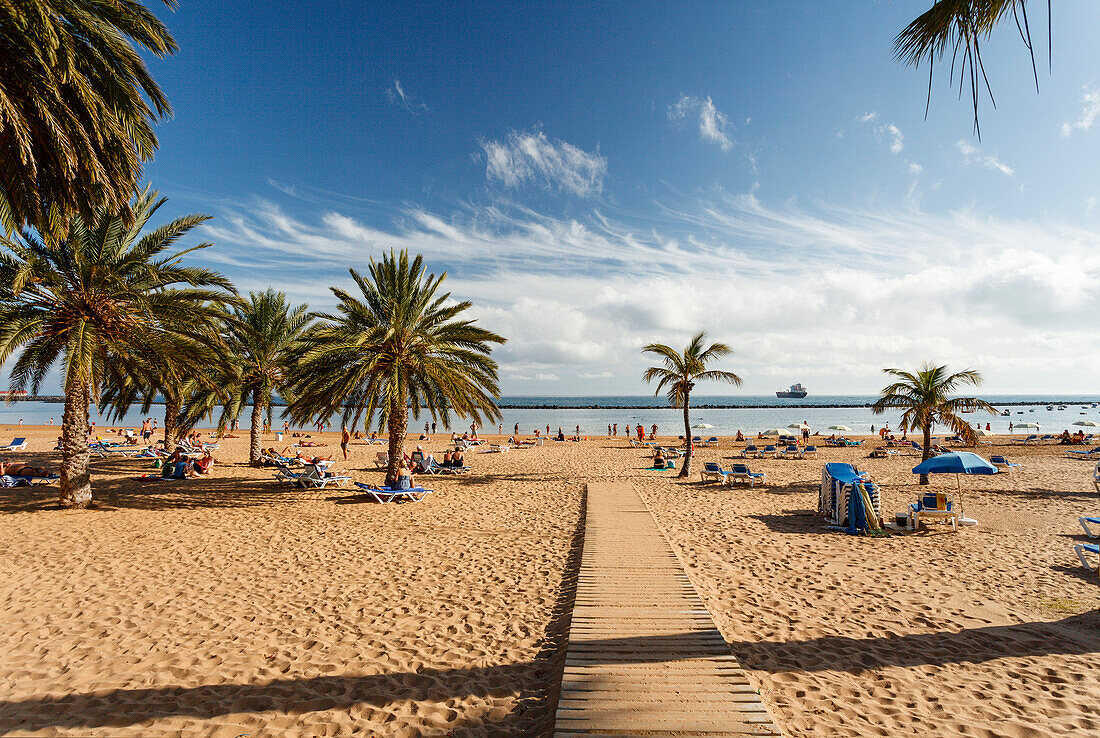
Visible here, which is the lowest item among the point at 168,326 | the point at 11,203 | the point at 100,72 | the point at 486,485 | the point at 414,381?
the point at 486,485

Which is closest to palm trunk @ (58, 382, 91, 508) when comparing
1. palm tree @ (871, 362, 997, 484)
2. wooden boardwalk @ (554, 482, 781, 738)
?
wooden boardwalk @ (554, 482, 781, 738)

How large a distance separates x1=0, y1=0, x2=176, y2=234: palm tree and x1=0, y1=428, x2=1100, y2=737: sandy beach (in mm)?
5974

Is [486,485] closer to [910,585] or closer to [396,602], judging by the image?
[396,602]

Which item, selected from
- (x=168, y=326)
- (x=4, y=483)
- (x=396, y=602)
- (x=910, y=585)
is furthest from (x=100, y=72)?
(x=910, y=585)

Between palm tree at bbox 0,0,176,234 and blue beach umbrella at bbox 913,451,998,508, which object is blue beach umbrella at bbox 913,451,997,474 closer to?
blue beach umbrella at bbox 913,451,998,508

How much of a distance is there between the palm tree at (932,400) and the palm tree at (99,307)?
22.6 meters

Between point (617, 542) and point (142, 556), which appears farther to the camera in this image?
point (617, 542)

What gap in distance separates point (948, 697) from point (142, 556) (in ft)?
38.9

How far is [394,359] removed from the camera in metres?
14.6

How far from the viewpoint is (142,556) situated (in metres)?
8.52

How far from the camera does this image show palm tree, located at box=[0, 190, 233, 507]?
1065 cm

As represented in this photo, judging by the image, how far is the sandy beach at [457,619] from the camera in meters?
4.23

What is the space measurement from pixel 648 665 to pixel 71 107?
11.3 m

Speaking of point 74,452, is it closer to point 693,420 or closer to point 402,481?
point 402,481
